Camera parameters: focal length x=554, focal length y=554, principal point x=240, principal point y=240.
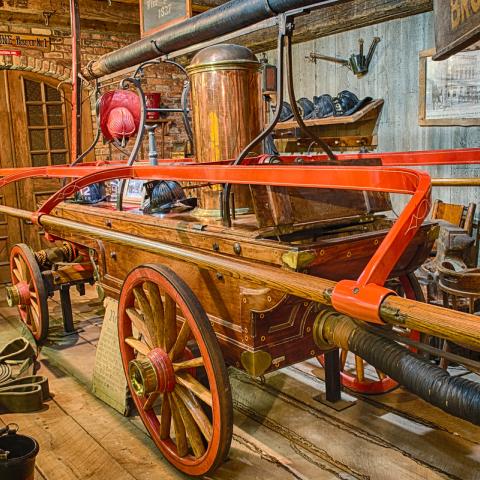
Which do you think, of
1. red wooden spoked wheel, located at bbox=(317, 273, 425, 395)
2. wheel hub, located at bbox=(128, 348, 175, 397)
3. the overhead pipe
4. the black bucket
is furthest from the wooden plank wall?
the black bucket

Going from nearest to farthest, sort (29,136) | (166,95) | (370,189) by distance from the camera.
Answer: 1. (370,189)
2. (29,136)
3. (166,95)

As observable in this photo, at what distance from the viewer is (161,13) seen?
10.6ft

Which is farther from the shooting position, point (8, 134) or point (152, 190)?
point (8, 134)

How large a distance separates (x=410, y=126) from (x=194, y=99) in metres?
3.13

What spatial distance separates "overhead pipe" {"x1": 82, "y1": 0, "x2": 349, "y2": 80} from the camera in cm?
208

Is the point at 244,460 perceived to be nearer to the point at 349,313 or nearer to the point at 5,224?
the point at 349,313

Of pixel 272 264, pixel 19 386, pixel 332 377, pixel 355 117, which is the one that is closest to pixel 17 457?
pixel 19 386

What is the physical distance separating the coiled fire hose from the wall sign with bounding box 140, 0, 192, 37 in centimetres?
195

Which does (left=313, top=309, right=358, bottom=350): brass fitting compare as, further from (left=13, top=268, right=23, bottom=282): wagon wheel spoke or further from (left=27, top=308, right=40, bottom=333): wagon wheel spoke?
(left=13, top=268, right=23, bottom=282): wagon wheel spoke

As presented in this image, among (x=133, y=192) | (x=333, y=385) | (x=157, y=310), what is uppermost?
(x=133, y=192)

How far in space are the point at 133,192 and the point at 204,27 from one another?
1.17m

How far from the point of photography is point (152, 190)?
9.31 ft

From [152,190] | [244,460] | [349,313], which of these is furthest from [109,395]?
[349,313]

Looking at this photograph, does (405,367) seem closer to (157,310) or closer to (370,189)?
(370,189)
